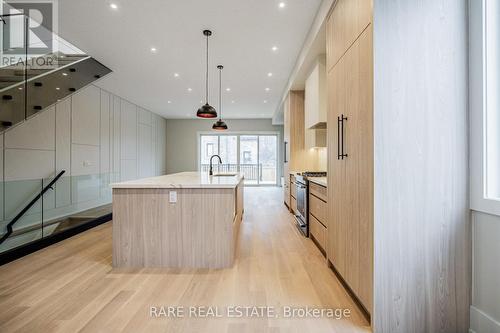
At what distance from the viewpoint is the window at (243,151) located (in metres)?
9.97

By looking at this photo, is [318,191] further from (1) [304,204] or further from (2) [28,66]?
(2) [28,66]

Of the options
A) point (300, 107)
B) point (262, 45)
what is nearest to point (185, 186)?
point (262, 45)

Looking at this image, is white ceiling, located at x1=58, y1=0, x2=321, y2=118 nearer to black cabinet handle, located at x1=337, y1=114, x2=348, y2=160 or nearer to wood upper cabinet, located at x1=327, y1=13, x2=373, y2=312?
wood upper cabinet, located at x1=327, y1=13, x2=373, y2=312

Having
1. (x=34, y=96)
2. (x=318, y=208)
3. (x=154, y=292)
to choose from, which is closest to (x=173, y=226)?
(x=154, y=292)

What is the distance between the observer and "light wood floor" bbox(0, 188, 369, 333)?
5.34ft

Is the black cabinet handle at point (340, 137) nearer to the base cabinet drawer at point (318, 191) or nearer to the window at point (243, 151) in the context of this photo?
the base cabinet drawer at point (318, 191)

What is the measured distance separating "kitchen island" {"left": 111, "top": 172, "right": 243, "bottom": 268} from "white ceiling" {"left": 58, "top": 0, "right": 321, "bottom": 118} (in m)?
2.11

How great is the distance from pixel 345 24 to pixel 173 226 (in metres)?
2.58

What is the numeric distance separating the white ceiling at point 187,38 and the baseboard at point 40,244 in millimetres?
2930

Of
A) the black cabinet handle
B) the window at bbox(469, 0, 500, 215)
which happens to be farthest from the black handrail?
the window at bbox(469, 0, 500, 215)

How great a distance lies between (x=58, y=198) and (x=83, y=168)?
116cm

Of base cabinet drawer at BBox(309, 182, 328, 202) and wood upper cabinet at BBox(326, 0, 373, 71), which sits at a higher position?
wood upper cabinet at BBox(326, 0, 373, 71)

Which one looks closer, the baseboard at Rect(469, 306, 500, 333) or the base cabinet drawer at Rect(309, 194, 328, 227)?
the baseboard at Rect(469, 306, 500, 333)

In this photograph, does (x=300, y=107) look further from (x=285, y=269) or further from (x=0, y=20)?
(x=0, y=20)
